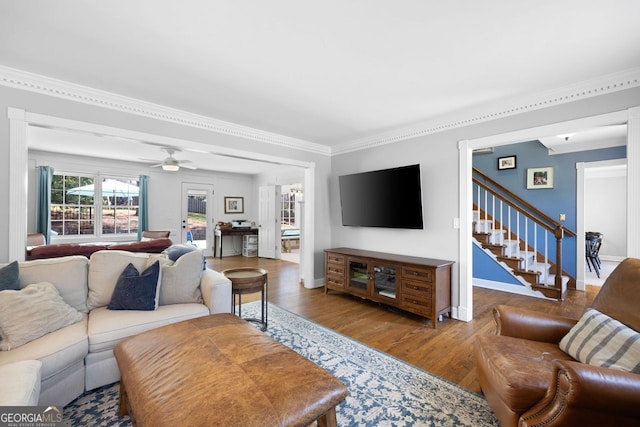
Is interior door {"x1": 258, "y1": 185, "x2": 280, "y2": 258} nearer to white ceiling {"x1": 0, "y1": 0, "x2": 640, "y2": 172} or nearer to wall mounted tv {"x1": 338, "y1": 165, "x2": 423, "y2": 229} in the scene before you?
wall mounted tv {"x1": 338, "y1": 165, "x2": 423, "y2": 229}

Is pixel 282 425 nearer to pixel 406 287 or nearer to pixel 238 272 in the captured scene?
pixel 238 272

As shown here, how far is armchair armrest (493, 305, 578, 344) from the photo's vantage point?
180 cm

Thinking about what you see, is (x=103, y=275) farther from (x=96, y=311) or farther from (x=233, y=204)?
(x=233, y=204)

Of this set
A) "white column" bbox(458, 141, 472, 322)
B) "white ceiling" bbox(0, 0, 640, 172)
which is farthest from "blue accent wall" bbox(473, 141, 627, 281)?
"white ceiling" bbox(0, 0, 640, 172)

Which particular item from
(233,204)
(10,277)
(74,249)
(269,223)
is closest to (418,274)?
(10,277)

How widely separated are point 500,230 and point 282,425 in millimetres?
4988

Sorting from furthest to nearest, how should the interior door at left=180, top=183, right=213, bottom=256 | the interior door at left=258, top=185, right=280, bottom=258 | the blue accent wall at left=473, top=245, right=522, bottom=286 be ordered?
the interior door at left=258, top=185, right=280, bottom=258 → the interior door at left=180, top=183, right=213, bottom=256 → the blue accent wall at left=473, top=245, right=522, bottom=286

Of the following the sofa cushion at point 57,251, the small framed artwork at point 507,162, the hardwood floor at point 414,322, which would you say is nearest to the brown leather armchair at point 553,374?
the hardwood floor at point 414,322

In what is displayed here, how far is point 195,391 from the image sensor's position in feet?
3.95

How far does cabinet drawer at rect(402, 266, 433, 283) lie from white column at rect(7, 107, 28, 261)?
3.71 m

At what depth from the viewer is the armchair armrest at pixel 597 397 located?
105cm

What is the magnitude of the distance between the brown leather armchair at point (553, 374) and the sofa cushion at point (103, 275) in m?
2.79

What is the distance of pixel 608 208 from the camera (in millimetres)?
7266

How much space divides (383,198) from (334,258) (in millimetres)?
1145
